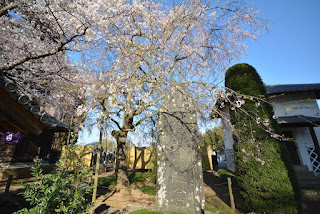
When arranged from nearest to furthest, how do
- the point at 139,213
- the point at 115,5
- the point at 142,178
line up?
the point at 139,213, the point at 115,5, the point at 142,178

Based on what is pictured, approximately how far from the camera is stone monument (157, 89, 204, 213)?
3.94 metres

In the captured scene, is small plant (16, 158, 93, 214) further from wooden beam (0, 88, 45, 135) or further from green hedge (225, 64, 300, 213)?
green hedge (225, 64, 300, 213)

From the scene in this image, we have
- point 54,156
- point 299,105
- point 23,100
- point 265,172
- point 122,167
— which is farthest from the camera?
point 54,156

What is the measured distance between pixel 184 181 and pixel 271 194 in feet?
10.4

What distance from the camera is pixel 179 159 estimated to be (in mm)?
4320

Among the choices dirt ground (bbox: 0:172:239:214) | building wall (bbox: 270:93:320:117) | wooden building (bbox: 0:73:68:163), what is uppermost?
building wall (bbox: 270:93:320:117)

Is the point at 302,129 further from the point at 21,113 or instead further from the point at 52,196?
the point at 21,113

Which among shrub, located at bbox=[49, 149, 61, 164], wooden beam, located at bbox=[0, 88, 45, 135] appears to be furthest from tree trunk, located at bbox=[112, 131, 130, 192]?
shrub, located at bbox=[49, 149, 61, 164]

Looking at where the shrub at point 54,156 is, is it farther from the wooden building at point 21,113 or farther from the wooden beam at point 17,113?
the wooden beam at point 17,113

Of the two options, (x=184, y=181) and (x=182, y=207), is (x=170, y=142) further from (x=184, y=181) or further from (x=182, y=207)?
(x=182, y=207)

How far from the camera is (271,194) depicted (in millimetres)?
4805

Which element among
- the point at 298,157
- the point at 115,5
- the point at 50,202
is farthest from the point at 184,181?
the point at 298,157

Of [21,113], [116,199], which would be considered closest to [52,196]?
[21,113]

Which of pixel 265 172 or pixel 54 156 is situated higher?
pixel 54 156
